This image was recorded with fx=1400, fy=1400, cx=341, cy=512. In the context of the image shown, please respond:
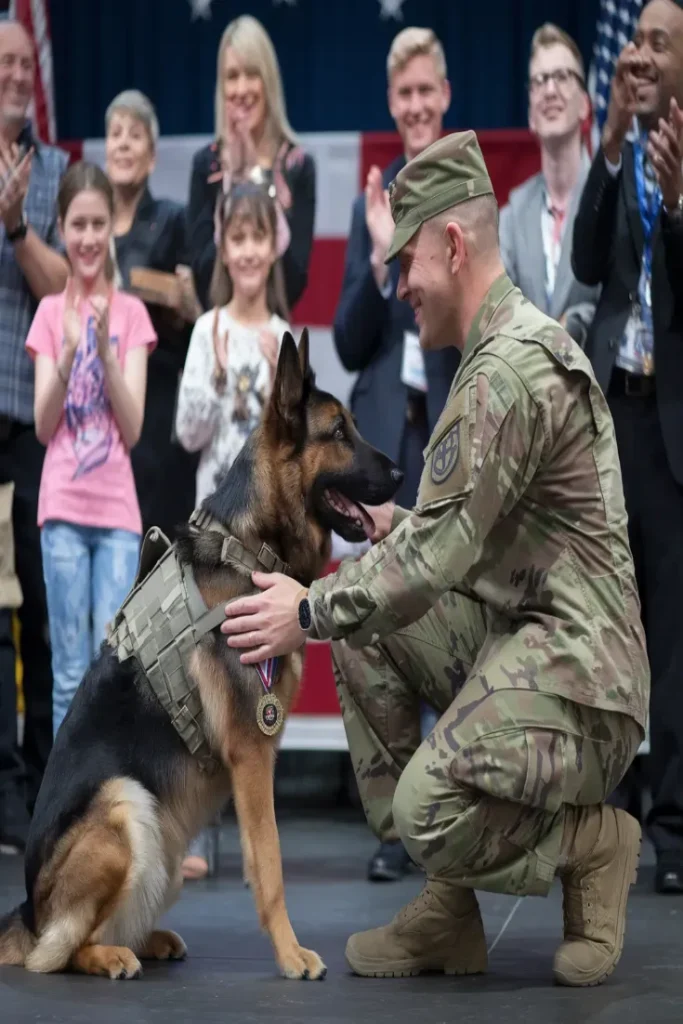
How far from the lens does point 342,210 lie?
5.58 meters

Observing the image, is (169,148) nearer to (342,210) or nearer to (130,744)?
(342,210)

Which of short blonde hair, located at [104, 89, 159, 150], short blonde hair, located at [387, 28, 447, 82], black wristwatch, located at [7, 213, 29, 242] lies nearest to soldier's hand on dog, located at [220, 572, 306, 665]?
black wristwatch, located at [7, 213, 29, 242]

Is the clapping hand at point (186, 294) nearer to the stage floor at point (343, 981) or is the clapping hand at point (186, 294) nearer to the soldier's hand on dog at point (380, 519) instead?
the soldier's hand on dog at point (380, 519)

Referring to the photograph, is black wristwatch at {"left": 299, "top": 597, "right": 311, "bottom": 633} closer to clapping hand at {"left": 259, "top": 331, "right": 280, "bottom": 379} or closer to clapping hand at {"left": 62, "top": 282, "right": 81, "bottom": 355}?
clapping hand at {"left": 259, "top": 331, "right": 280, "bottom": 379}

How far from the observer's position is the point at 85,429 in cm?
454

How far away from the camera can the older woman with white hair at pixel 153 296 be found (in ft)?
16.4

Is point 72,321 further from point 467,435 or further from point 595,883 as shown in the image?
point 595,883

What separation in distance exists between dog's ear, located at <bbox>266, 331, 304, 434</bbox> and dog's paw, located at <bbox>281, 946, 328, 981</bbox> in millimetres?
1135

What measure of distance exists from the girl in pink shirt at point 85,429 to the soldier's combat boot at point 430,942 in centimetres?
172

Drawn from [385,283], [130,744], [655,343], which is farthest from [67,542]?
[655,343]

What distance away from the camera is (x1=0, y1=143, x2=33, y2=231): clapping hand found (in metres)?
4.60

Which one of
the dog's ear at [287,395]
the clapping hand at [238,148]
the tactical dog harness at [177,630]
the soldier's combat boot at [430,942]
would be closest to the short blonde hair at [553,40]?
the clapping hand at [238,148]

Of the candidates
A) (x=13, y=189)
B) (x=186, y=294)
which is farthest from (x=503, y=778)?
(x=13, y=189)

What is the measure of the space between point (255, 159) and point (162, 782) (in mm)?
2627
